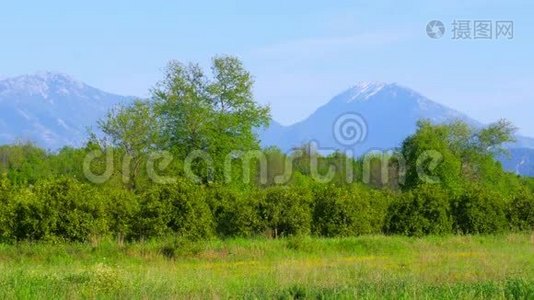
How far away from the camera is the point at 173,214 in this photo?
29500 millimetres

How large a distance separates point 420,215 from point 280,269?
15.0 metres

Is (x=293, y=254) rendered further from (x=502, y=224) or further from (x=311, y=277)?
(x=502, y=224)

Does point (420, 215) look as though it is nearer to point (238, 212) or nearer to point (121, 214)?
point (238, 212)

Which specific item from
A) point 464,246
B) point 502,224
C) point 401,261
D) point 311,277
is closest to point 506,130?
point 502,224

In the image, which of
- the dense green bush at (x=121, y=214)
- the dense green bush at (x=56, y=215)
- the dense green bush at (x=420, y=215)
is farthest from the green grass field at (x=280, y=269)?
the dense green bush at (x=121, y=214)

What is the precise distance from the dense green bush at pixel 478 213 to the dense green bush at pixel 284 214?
7.37 metres

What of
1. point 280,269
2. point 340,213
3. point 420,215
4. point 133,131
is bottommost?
point 280,269

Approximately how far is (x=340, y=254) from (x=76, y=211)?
9746mm

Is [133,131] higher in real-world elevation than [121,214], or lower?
higher

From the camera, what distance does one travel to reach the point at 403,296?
35.5ft

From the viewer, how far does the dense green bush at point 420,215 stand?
32719 mm

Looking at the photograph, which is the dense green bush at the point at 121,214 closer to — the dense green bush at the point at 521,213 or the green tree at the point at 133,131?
the dense green bush at the point at 521,213

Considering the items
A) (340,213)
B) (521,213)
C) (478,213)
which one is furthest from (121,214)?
(521,213)

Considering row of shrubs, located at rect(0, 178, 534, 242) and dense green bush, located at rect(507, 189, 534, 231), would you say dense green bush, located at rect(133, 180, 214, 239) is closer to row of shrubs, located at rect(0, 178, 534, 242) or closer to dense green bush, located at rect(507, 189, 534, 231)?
row of shrubs, located at rect(0, 178, 534, 242)
